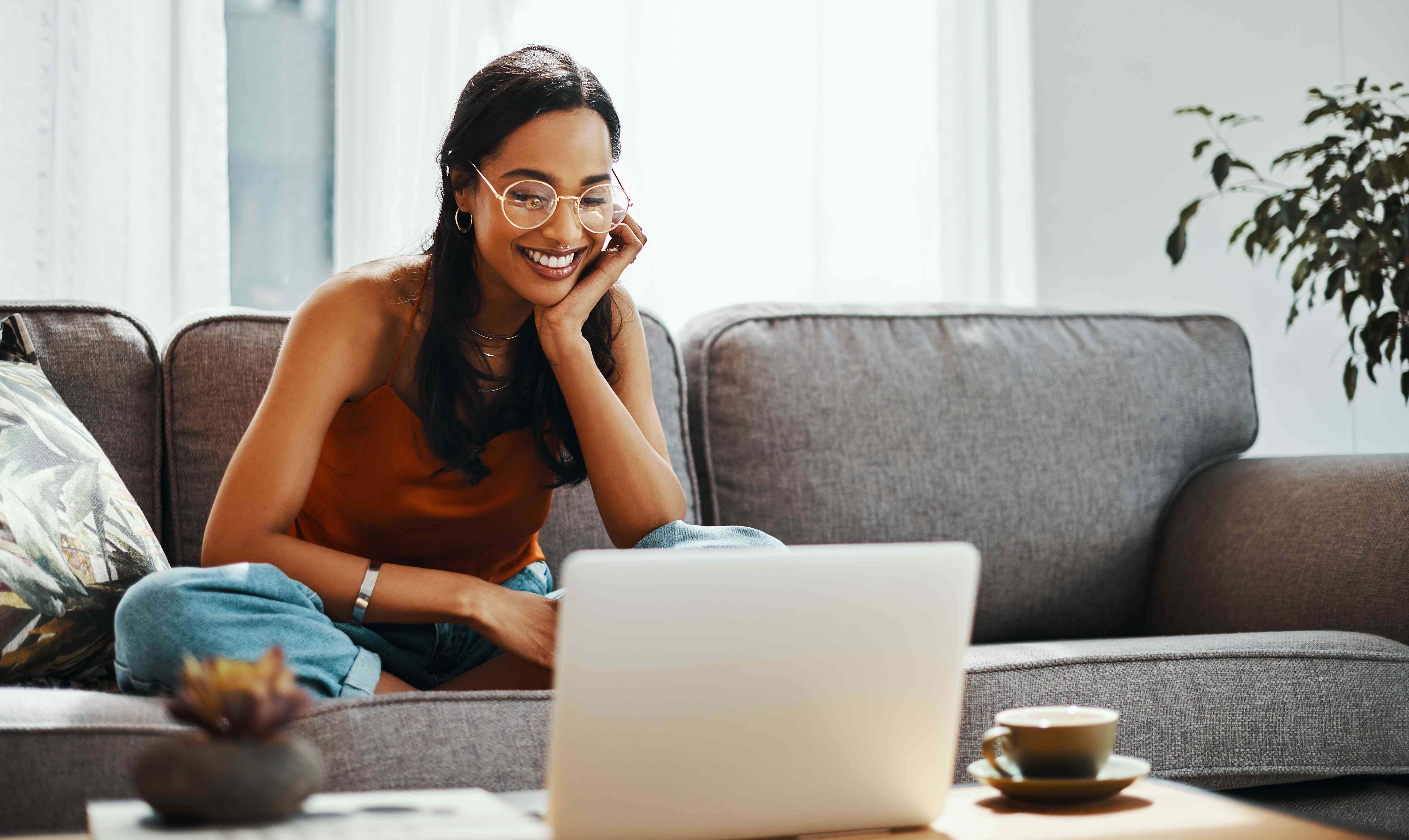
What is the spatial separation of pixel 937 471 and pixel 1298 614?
538mm

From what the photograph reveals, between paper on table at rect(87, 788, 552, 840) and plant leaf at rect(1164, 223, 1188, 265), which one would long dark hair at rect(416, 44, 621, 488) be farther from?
plant leaf at rect(1164, 223, 1188, 265)

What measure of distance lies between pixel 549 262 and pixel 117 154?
1214 millimetres

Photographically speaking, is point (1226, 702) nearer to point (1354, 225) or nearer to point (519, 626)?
point (519, 626)

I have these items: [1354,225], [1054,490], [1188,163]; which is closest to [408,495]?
[1054,490]

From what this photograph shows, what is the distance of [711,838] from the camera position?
72cm

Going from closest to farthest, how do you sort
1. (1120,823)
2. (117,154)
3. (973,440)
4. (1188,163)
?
(1120,823) < (973,440) < (117,154) < (1188,163)

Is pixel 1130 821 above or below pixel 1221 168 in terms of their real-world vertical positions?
below

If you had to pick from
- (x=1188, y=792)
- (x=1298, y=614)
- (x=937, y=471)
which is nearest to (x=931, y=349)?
(x=937, y=471)

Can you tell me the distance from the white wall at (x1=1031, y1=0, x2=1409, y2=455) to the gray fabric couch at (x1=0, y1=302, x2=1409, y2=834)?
100cm

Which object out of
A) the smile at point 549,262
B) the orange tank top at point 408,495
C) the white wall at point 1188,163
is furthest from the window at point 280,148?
the white wall at point 1188,163

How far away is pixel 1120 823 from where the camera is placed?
76cm

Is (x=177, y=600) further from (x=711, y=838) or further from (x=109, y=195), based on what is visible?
(x=109, y=195)

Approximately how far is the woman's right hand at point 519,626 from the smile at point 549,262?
42cm

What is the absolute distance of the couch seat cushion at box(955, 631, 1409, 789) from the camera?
1.29 meters
